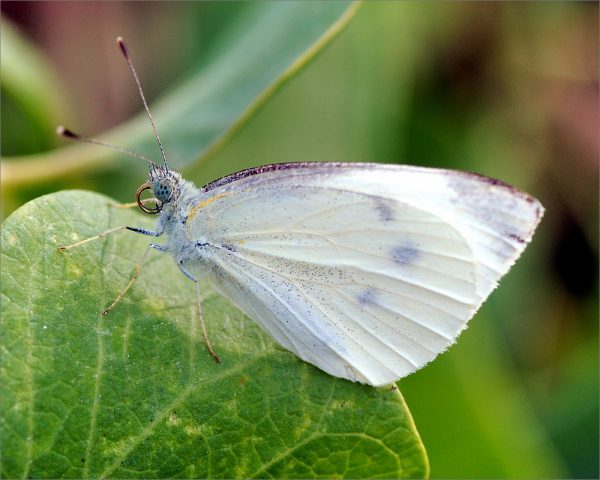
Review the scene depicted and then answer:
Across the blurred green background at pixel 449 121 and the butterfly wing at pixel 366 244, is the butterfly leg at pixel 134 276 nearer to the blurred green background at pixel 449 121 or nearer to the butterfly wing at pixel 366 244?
the butterfly wing at pixel 366 244

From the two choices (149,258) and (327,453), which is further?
(149,258)

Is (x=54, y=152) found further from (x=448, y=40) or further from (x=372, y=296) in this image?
(x=448, y=40)

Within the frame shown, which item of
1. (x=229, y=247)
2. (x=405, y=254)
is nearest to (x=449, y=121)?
(x=405, y=254)

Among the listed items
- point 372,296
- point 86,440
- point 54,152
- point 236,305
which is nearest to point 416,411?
point 372,296

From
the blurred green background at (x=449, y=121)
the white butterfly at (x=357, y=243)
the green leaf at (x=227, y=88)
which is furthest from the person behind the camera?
the blurred green background at (x=449, y=121)

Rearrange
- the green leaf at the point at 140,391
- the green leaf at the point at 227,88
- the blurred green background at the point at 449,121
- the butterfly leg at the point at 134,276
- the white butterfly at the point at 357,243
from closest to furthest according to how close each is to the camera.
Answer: the green leaf at the point at 140,391 < the butterfly leg at the point at 134,276 < the white butterfly at the point at 357,243 < the green leaf at the point at 227,88 < the blurred green background at the point at 449,121

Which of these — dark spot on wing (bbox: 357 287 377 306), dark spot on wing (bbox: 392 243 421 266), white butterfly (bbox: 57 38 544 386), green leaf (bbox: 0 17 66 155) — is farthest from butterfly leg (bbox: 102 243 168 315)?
green leaf (bbox: 0 17 66 155)

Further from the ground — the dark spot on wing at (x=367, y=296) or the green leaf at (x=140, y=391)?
the dark spot on wing at (x=367, y=296)

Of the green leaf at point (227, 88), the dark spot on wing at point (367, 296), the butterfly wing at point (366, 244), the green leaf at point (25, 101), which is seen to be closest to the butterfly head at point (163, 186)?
the butterfly wing at point (366, 244)

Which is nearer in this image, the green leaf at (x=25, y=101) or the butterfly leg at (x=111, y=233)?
the butterfly leg at (x=111, y=233)

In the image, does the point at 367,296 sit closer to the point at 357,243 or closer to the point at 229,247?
the point at 357,243
